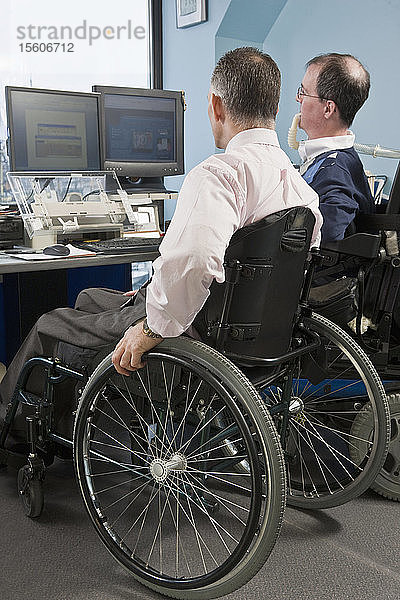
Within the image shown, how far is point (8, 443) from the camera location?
2076mm

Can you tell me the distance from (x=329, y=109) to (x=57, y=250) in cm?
99

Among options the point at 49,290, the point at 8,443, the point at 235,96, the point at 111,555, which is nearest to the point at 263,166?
the point at 235,96

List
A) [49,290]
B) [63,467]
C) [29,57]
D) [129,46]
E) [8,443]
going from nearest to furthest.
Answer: [8,443] < [63,467] < [49,290] < [29,57] < [129,46]

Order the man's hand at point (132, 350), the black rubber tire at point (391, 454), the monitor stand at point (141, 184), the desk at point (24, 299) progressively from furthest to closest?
the monitor stand at point (141, 184) → the desk at point (24, 299) → the black rubber tire at point (391, 454) → the man's hand at point (132, 350)

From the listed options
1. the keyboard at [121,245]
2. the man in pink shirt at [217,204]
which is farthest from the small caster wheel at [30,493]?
the keyboard at [121,245]

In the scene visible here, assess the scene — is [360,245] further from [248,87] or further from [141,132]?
[141,132]

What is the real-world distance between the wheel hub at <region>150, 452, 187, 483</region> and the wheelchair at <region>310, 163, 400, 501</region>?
2.04 feet

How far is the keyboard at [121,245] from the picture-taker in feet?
8.32

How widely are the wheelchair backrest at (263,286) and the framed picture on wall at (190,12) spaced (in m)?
2.85

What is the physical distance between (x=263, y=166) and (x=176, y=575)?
98 centimetres

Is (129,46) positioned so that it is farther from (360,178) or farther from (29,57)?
(360,178)

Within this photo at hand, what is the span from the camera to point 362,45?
12.4 ft

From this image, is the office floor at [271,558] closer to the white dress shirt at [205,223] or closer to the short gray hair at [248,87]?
the white dress shirt at [205,223]

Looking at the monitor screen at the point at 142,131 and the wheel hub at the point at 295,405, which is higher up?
the monitor screen at the point at 142,131
